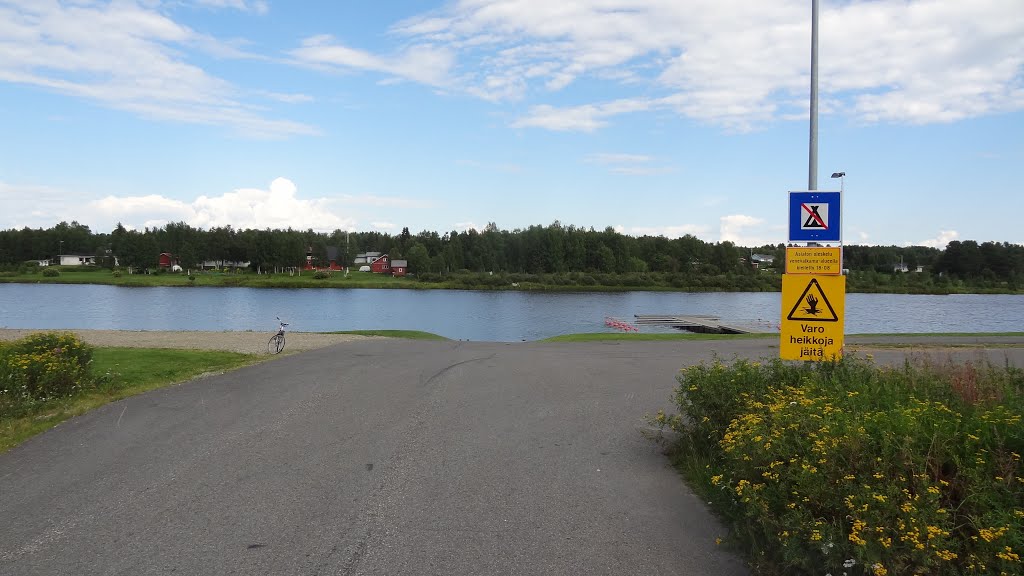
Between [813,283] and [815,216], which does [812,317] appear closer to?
[813,283]

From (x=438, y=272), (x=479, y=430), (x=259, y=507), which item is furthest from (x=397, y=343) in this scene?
(x=438, y=272)

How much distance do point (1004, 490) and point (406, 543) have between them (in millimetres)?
3572

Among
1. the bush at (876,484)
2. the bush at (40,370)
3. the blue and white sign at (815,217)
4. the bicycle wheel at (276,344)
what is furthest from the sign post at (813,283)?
the bicycle wheel at (276,344)

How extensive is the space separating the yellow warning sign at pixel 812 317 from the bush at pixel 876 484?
6.42ft

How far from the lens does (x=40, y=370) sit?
10.0 meters

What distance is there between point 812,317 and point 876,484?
4542 mm

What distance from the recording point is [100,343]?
20.3m

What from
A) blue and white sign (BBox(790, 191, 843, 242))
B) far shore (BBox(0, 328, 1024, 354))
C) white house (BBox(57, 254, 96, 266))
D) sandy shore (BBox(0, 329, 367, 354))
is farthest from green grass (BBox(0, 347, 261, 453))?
white house (BBox(57, 254, 96, 266))

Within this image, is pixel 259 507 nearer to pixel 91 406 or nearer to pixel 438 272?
pixel 91 406

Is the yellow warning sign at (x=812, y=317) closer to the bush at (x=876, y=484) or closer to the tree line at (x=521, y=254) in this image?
the bush at (x=876, y=484)

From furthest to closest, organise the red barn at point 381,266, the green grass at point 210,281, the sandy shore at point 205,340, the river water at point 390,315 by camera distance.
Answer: the red barn at point 381,266, the green grass at point 210,281, the river water at point 390,315, the sandy shore at point 205,340

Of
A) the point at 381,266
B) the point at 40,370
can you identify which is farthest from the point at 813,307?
the point at 381,266

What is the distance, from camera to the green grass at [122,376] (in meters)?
8.43

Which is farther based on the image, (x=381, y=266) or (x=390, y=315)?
(x=381, y=266)
